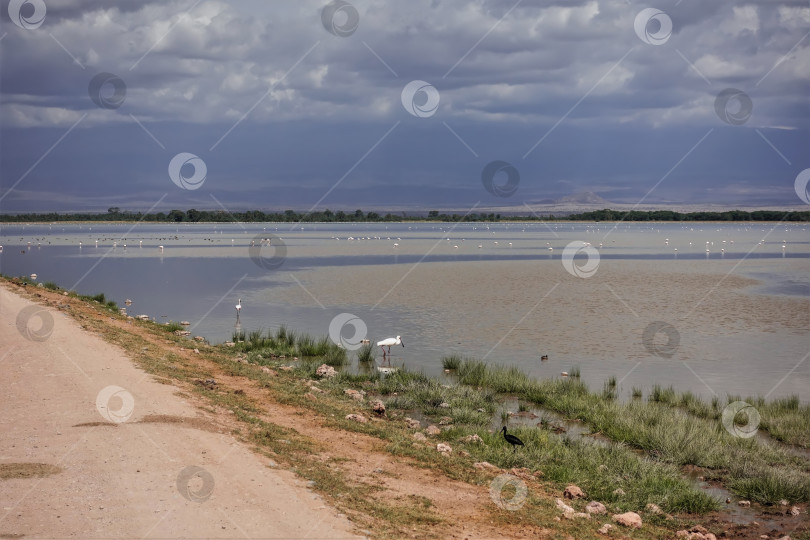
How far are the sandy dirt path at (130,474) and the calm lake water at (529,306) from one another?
9916 millimetres

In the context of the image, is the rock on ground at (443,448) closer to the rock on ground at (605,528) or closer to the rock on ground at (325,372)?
the rock on ground at (605,528)

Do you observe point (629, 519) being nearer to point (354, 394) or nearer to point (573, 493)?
point (573, 493)

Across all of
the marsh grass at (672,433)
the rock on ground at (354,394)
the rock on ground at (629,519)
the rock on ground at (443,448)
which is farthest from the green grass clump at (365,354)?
the rock on ground at (629,519)

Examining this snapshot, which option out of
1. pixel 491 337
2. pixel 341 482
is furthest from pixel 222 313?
pixel 341 482

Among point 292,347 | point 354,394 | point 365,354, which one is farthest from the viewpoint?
point 292,347

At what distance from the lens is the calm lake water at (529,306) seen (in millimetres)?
21000

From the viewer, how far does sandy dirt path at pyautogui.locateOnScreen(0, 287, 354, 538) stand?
291 inches

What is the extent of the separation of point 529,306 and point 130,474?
25573mm

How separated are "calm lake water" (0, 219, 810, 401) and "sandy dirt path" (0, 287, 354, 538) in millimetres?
9916

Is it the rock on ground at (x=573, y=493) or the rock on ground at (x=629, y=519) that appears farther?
the rock on ground at (x=573, y=493)

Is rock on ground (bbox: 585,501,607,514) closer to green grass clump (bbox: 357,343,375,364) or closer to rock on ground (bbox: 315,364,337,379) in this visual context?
rock on ground (bbox: 315,364,337,379)

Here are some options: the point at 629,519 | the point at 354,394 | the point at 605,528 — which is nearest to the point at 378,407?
the point at 354,394

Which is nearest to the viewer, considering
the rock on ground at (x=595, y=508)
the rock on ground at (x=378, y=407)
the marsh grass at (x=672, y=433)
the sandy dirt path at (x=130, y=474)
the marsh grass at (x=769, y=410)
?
the sandy dirt path at (x=130, y=474)

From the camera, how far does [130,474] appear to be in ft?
28.2
